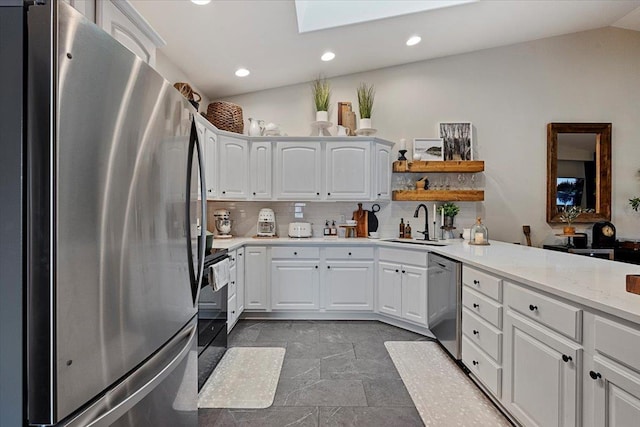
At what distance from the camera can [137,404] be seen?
931mm

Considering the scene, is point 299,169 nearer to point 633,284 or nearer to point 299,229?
point 299,229

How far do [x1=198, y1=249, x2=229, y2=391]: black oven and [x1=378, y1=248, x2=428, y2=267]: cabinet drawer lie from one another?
1.70 metres

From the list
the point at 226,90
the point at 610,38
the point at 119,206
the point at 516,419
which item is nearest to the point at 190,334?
the point at 119,206

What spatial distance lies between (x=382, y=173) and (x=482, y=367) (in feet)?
7.72

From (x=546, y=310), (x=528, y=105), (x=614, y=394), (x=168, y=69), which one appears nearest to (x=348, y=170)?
(x=168, y=69)

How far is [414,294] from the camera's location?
128 inches

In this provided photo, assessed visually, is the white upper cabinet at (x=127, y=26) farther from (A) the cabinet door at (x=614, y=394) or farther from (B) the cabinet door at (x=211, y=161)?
(A) the cabinet door at (x=614, y=394)

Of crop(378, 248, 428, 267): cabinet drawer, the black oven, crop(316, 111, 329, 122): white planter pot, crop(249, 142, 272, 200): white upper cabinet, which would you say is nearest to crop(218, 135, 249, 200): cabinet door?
crop(249, 142, 272, 200): white upper cabinet

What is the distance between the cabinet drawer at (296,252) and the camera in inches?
142

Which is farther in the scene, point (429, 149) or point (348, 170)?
point (429, 149)

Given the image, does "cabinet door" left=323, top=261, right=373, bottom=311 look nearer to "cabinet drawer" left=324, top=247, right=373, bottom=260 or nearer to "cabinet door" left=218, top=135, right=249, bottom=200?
"cabinet drawer" left=324, top=247, right=373, bottom=260

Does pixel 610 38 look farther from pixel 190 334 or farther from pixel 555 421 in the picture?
pixel 190 334

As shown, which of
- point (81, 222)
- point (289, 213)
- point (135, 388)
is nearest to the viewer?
point (81, 222)

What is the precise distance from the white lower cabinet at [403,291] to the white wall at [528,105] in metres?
0.84
